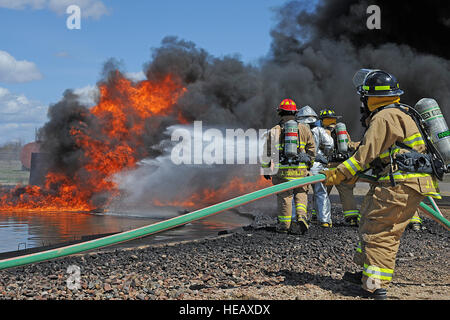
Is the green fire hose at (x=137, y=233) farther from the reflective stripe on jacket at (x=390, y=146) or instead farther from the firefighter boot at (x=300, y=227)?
the firefighter boot at (x=300, y=227)

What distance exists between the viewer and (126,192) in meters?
14.6

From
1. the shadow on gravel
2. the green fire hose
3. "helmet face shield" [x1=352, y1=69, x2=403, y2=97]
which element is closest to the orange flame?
the shadow on gravel

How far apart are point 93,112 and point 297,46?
39.1ft

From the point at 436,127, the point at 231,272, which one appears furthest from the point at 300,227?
the point at 436,127

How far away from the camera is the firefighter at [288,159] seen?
659cm

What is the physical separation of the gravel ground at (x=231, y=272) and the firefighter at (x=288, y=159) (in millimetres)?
444

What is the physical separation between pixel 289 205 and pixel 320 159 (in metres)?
1.57

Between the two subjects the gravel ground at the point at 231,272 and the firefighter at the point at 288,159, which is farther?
the firefighter at the point at 288,159

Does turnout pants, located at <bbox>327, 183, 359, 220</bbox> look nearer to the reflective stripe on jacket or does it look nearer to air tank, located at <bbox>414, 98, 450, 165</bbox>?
air tank, located at <bbox>414, 98, 450, 165</bbox>

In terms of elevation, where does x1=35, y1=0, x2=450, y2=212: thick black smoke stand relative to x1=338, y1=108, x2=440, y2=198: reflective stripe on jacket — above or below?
above

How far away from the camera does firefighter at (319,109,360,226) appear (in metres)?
7.48

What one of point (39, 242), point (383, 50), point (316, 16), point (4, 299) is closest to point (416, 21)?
point (383, 50)

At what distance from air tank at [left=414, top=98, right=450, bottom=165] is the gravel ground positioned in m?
1.24

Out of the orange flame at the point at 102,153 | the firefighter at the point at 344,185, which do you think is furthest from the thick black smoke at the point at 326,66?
the firefighter at the point at 344,185
